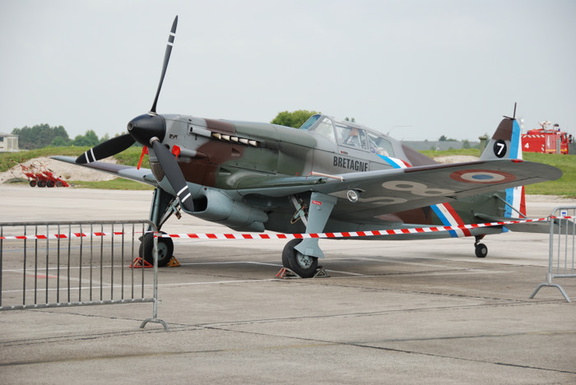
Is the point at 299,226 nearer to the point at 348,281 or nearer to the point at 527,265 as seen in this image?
the point at 348,281

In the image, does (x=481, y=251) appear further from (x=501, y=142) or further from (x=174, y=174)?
(x=174, y=174)

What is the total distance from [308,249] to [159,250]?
2.99 metres

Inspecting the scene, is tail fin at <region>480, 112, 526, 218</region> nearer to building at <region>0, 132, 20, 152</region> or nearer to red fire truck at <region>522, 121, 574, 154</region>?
red fire truck at <region>522, 121, 574, 154</region>

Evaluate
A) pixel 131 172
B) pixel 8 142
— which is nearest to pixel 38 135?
pixel 8 142

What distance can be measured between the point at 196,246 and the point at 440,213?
5727mm

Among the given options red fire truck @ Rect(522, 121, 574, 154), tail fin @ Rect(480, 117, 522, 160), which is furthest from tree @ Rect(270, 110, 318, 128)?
tail fin @ Rect(480, 117, 522, 160)

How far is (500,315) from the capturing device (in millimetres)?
9078

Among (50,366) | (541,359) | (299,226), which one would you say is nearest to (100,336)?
(50,366)

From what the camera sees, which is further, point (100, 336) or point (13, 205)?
point (13, 205)

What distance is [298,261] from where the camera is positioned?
1255 centimetres

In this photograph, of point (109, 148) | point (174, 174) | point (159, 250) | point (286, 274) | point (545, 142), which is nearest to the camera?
point (174, 174)

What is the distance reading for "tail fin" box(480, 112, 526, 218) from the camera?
602 inches

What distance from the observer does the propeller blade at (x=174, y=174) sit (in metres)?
12.2

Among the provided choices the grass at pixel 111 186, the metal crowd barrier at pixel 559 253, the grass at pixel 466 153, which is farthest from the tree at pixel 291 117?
the metal crowd barrier at pixel 559 253
